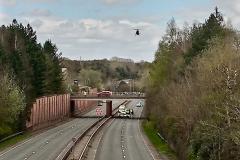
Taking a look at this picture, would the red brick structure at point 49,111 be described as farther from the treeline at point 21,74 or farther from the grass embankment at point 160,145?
the grass embankment at point 160,145

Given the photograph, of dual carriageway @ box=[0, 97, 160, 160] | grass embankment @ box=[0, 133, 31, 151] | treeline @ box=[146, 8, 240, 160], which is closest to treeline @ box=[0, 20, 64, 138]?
grass embankment @ box=[0, 133, 31, 151]

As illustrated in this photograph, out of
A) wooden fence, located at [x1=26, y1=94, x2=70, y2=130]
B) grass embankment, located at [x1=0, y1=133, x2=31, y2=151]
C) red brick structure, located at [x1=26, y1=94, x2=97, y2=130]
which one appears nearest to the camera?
grass embankment, located at [x1=0, y1=133, x2=31, y2=151]

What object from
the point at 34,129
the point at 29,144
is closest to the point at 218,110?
the point at 29,144

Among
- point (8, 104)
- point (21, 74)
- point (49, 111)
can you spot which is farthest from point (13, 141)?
point (49, 111)

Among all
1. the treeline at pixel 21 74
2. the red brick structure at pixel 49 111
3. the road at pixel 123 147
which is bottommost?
the road at pixel 123 147

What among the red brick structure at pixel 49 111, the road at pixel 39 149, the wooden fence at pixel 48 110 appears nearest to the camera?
the road at pixel 39 149

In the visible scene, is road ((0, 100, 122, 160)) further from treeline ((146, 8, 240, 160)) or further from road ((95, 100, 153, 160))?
treeline ((146, 8, 240, 160))

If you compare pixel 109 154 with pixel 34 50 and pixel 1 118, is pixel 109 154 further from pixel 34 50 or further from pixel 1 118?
pixel 34 50

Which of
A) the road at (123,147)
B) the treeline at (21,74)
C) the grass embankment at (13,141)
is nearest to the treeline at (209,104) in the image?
the road at (123,147)
